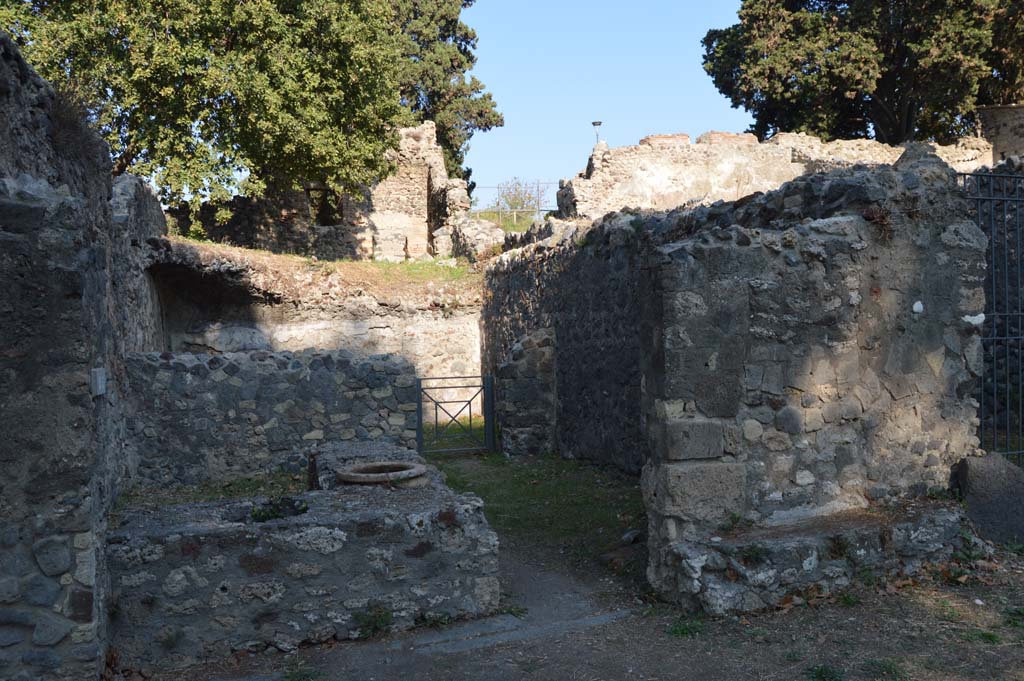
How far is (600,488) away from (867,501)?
3.68m

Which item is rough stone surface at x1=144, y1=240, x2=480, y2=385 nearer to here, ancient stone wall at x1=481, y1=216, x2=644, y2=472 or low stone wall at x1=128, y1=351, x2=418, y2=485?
ancient stone wall at x1=481, y1=216, x2=644, y2=472

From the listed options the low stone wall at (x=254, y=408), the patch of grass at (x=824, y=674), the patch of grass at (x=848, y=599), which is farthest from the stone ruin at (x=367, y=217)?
the patch of grass at (x=824, y=674)

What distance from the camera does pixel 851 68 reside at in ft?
78.9

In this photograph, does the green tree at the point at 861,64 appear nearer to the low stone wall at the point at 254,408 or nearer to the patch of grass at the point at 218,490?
the low stone wall at the point at 254,408

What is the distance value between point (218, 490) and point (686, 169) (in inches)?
518

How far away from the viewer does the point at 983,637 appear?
4375 millimetres

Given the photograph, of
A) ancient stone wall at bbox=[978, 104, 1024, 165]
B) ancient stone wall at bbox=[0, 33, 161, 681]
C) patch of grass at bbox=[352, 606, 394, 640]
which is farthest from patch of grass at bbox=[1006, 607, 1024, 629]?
ancient stone wall at bbox=[978, 104, 1024, 165]

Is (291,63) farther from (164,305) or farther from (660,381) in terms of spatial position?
(660,381)

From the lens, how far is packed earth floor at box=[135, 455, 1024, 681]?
4.15 metres

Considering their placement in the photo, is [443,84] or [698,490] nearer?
[698,490]

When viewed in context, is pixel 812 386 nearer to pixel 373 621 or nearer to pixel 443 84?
pixel 373 621

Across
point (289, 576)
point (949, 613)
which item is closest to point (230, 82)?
point (289, 576)

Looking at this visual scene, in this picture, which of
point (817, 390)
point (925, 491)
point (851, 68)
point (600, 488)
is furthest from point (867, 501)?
point (851, 68)

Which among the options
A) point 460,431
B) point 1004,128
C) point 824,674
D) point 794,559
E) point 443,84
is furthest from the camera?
point 443,84
